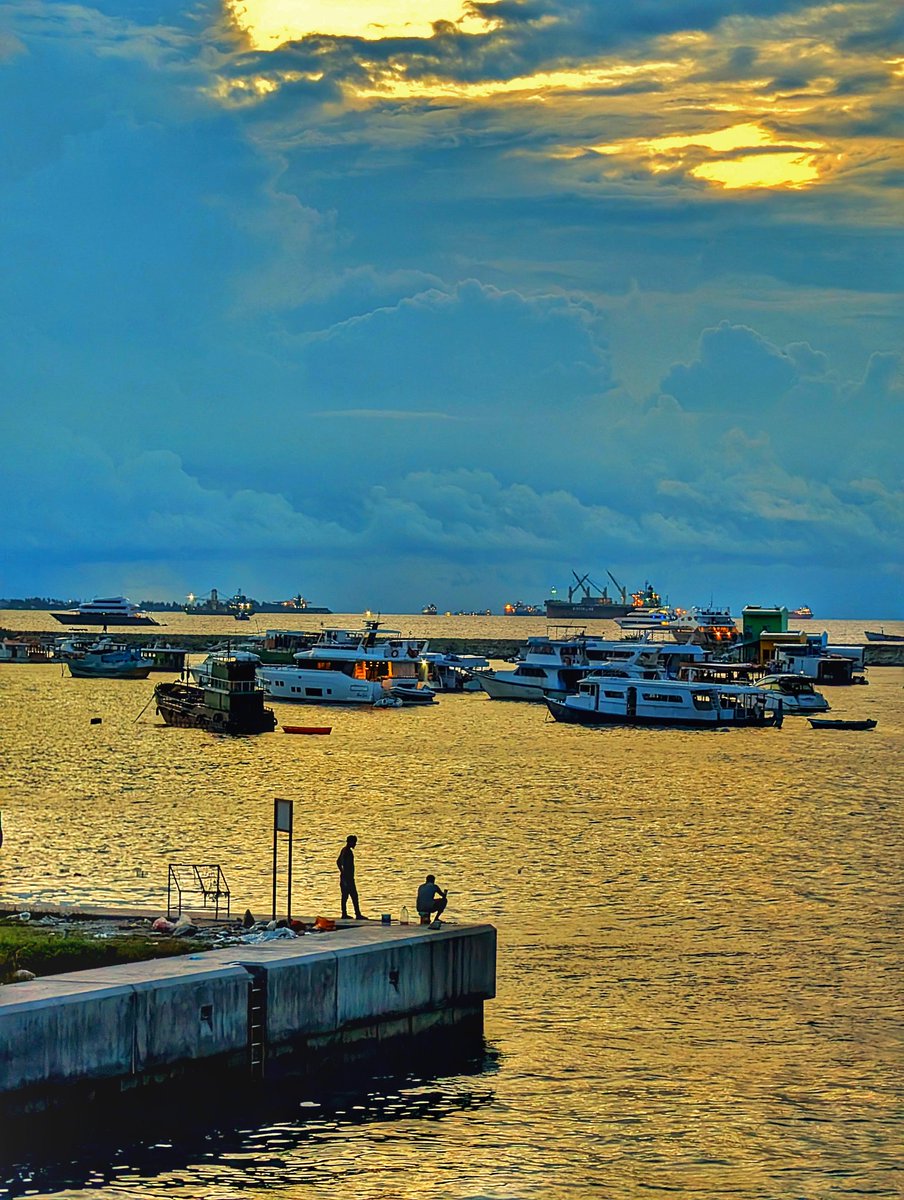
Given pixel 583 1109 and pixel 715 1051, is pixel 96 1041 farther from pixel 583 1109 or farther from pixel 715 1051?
pixel 715 1051

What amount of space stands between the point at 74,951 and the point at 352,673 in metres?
123

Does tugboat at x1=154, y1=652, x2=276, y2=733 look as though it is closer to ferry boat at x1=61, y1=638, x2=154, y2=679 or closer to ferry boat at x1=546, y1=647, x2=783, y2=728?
ferry boat at x1=546, y1=647, x2=783, y2=728

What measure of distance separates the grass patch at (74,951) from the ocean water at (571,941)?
165 inches

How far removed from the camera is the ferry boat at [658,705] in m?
121

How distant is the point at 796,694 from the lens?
14350 cm

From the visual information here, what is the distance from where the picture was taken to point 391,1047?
28.9 m

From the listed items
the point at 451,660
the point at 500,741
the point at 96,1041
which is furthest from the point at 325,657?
the point at 96,1041

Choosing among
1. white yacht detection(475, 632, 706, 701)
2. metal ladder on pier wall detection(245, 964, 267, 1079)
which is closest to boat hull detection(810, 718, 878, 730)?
white yacht detection(475, 632, 706, 701)

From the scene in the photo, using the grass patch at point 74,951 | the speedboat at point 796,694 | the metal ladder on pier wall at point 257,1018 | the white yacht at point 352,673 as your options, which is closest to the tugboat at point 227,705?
the white yacht at point 352,673

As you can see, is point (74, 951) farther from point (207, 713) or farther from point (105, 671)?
point (105, 671)

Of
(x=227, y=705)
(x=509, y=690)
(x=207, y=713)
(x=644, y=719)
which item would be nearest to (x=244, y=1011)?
(x=227, y=705)

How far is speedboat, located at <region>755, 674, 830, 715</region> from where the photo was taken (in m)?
143

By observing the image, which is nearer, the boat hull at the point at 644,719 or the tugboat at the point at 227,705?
the tugboat at the point at 227,705

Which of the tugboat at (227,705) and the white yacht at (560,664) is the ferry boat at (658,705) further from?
the tugboat at (227,705)
